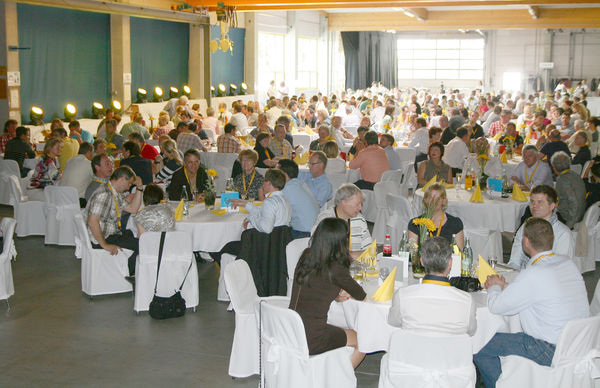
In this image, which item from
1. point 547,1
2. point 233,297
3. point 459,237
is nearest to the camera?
point 233,297

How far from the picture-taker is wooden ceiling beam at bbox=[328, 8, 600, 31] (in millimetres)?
21250

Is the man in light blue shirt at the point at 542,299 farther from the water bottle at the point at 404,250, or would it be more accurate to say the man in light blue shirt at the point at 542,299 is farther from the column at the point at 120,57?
the column at the point at 120,57

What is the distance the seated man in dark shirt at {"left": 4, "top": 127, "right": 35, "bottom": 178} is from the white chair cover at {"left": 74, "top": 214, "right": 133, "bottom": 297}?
384 cm

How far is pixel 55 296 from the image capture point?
235 inches

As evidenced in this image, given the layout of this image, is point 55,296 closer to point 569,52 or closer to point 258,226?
point 258,226

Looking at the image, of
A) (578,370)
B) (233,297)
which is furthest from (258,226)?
(578,370)

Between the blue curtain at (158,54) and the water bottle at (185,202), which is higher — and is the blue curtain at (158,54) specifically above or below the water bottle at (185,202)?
above

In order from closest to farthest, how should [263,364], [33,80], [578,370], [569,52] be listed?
[578,370] → [263,364] → [33,80] → [569,52]

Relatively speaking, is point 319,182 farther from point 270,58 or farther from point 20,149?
point 270,58

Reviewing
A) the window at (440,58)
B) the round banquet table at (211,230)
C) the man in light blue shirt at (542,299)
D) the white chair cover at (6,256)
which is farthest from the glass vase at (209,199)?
the window at (440,58)

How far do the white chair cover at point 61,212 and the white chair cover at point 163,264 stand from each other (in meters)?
2.25

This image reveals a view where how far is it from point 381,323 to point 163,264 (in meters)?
2.12

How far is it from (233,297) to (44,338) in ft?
5.85

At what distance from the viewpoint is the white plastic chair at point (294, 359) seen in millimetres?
3512
